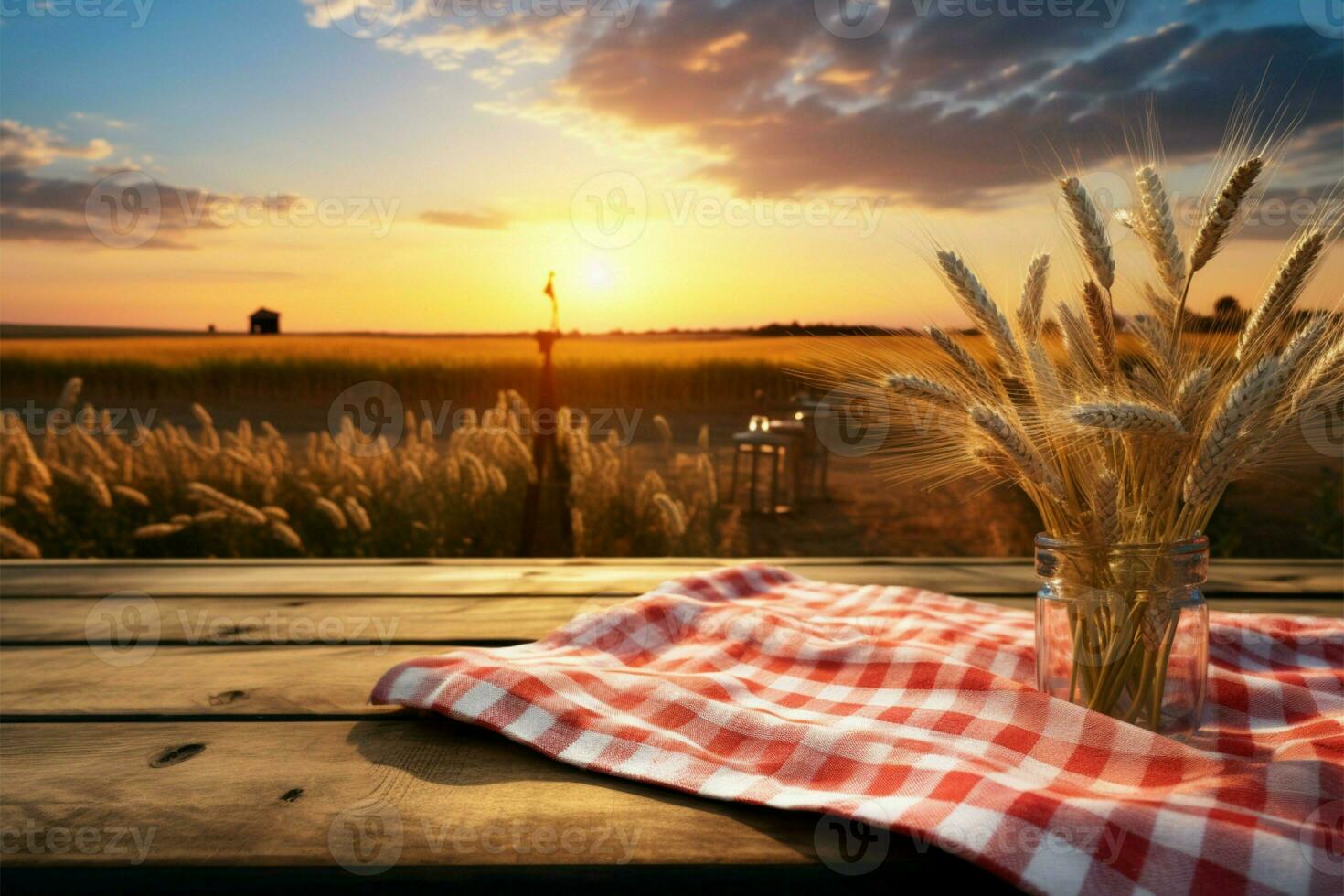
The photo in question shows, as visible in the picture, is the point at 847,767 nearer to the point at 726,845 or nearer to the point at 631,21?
the point at 726,845

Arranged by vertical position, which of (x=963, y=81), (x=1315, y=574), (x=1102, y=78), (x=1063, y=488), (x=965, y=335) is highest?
(x=963, y=81)

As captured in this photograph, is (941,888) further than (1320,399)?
No

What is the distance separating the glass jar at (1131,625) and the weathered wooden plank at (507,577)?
0.69 metres

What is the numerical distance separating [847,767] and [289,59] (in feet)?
15.0

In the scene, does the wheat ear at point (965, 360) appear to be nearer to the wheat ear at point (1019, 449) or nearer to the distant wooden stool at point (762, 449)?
the wheat ear at point (1019, 449)

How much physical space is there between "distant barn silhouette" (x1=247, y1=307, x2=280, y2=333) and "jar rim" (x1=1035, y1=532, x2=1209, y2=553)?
8.58m

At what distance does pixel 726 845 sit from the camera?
619mm

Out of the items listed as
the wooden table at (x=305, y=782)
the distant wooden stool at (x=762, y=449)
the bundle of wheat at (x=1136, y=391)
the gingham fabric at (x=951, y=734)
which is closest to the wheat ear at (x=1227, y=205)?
the bundle of wheat at (x=1136, y=391)

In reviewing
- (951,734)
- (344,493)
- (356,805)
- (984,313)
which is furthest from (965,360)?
(344,493)

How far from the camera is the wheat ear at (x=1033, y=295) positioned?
82 cm

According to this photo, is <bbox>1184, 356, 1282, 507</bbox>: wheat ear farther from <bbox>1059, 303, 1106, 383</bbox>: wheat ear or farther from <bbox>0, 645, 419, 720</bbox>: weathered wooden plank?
<bbox>0, 645, 419, 720</bbox>: weathered wooden plank

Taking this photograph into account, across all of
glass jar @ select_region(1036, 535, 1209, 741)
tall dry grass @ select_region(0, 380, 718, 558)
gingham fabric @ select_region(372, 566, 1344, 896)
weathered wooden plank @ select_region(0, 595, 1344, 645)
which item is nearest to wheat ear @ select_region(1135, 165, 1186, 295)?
glass jar @ select_region(1036, 535, 1209, 741)

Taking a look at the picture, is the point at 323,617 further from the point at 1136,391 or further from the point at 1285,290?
the point at 1285,290

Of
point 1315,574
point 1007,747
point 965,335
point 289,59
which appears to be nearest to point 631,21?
point 289,59
